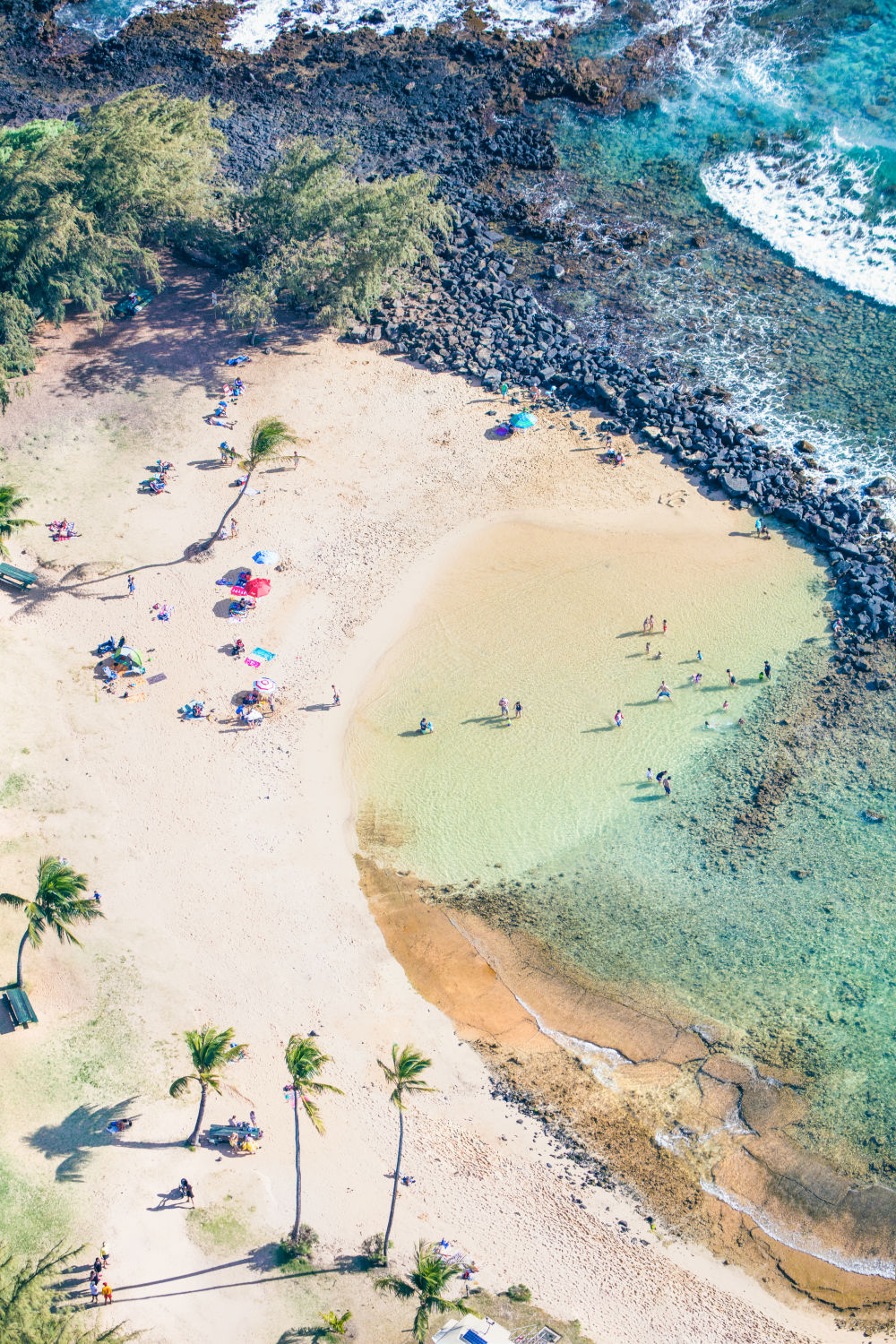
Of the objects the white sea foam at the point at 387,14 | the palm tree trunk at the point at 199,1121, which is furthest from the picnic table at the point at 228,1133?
the white sea foam at the point at 387,14

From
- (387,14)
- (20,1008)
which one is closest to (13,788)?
(20,1008)

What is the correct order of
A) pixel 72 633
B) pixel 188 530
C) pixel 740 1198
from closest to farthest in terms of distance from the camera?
1. pixel 740 1198
2. pixel 72 633
3. pixel 188 530

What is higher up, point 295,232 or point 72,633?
point 295,232

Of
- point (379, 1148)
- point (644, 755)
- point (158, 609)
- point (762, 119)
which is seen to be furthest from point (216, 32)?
point (379, 1148)

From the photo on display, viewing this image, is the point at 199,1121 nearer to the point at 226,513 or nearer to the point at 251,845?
the point at 251,845

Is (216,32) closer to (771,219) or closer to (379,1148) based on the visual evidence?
(771,219)

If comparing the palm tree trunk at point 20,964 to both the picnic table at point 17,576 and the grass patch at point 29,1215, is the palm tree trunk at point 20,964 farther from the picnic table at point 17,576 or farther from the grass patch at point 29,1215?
the picnic table at point 17,576

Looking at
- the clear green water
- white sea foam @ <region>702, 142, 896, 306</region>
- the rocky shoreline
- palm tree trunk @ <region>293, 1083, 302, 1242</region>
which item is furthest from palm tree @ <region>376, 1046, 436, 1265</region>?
white sea foam @ <region>702, 142, 896, 306</region>

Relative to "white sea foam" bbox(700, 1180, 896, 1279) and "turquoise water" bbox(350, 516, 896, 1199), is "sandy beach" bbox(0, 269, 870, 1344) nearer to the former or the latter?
"white sea foam" bbox(700, 1180, 896, 1279)
